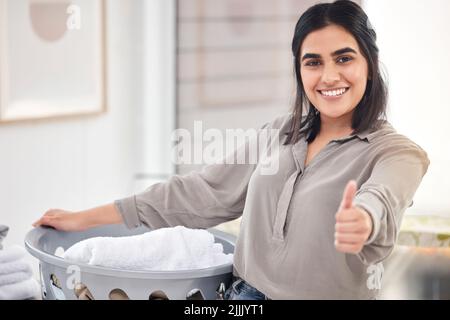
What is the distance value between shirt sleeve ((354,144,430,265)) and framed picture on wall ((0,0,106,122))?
863 mm

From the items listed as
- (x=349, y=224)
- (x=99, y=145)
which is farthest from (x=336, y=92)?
(x=99, y=145)

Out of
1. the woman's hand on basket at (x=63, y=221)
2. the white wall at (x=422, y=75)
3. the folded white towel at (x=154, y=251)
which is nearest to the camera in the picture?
the folded white towel at (x=154, y=251)

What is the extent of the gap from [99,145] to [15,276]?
78 centimetres

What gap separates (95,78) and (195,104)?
37 cm

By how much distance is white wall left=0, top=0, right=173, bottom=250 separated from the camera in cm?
137

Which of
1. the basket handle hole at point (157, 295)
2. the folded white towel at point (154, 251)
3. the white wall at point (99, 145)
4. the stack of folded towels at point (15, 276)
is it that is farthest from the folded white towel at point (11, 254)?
the white wall at point (99, 145)

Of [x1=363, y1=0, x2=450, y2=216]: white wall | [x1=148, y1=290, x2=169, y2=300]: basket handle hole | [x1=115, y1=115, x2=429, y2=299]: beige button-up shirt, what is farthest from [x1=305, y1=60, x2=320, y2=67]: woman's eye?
[x1=363, y1=0, x2=450, y2=216]: white wall

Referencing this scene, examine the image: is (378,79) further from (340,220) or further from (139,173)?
(139,173)

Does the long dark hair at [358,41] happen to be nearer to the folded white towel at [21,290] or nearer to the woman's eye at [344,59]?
the woman's eye at [344,59]

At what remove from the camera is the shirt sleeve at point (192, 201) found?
3.11 ft

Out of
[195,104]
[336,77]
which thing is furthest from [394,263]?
[195,104]

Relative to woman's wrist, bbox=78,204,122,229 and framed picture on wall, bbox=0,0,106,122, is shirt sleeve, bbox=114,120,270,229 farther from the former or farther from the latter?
framed picture on wall, bbox=0,0,106,122

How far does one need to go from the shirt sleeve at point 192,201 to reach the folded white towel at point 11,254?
0.16 metres
